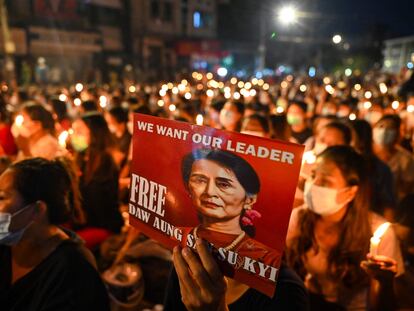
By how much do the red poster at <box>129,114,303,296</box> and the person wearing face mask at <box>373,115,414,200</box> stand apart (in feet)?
14.3

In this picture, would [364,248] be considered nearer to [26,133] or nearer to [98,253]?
[98,253]

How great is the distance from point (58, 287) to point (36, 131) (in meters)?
3.78

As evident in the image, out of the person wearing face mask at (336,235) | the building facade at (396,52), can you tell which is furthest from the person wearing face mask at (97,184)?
the building facade at (396,52)

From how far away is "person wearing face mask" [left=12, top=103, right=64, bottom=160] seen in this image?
5.37 meters

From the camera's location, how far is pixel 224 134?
153 centimetres

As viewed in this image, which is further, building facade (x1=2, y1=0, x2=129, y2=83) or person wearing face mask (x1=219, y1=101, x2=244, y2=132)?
building facade (x1=2, y1=0, x2=129, y2=83)

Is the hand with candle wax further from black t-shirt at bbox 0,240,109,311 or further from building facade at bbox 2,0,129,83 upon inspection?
building facade at bbox 2,0,129,83

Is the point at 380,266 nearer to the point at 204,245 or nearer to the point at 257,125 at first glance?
the point at 204,245

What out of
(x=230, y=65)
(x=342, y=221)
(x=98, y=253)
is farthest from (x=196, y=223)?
(x=230, y=65)

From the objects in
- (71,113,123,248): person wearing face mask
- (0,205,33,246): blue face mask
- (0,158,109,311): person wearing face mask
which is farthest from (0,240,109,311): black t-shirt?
(71,113,123,248): person wearing face mask

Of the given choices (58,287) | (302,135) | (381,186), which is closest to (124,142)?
(302,135)

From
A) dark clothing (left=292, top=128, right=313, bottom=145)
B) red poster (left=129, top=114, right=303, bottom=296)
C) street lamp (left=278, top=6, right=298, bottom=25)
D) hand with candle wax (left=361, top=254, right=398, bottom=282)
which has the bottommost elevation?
dark clothing (left=292, top=128, right=313, bottom=145)

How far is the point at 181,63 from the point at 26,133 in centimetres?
3924

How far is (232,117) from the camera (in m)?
7.36
